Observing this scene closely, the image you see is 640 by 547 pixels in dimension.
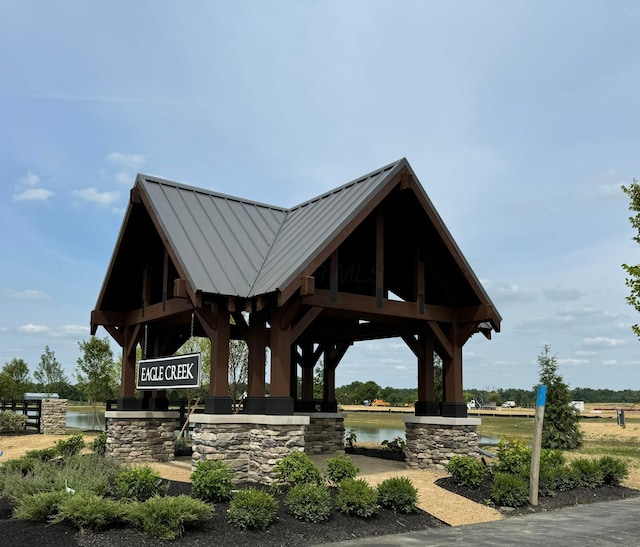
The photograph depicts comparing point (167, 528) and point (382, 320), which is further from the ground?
point (382, 320)

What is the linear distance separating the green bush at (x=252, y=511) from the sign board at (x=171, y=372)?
4197 millimetres

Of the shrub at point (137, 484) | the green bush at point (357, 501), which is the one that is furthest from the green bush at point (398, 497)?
the shrub at point (137, 484)

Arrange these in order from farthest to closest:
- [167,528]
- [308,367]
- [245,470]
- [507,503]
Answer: [308,367], [245,470], [507,503], [167,528]

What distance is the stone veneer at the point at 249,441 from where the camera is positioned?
13844mm

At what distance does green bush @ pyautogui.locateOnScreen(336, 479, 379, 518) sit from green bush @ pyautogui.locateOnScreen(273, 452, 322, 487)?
1221 millimetres

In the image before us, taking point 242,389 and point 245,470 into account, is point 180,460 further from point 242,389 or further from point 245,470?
point 242,389

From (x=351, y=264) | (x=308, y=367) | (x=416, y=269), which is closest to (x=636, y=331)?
(x=416, y=269)

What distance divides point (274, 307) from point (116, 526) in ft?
19.0

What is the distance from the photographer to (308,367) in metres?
22.2

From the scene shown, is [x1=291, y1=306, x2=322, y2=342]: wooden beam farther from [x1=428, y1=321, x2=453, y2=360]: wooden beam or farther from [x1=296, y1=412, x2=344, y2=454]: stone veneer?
[x1=296, y1=412, x2=344, y2=454]: stone veneer

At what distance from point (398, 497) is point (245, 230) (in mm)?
9091

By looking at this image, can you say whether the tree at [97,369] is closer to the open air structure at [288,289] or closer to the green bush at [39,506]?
the open air structure at [288,289]

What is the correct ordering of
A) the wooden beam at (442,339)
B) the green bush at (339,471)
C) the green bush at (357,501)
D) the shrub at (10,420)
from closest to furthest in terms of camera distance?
1. the green bush at (357,501)
2. the green bush at (339,471)
3. the wooden beam at (442,339)
4. the shrub at (10,420)

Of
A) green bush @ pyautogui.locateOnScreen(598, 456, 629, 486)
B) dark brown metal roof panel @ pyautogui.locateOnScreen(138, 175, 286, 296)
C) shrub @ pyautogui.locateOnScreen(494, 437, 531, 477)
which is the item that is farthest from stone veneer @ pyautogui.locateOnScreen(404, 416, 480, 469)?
dark brown metal roof panel @ pyautogui.locateOnScreen(138, 175, 286, 296)
